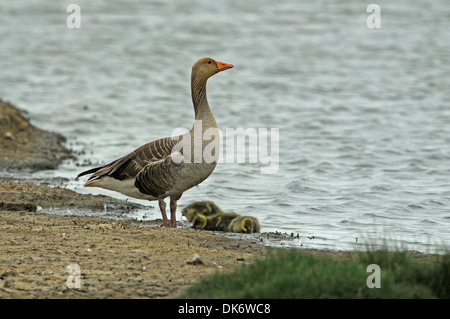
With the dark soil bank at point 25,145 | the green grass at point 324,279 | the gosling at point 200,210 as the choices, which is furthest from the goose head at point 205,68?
the dark soil bank at point 25,145

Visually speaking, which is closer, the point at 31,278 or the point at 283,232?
the point at 31,278

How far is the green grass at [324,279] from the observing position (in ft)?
19.4

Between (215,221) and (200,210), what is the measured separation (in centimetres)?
57

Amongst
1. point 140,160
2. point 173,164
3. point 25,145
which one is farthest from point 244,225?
point 25,145

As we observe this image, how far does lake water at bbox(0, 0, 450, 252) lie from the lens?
40.2ft

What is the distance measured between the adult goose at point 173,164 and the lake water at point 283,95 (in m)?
1.91

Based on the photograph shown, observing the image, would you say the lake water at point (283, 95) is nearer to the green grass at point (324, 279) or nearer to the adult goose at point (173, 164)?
the green grass at point (324, 279)

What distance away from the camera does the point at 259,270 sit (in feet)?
20.6

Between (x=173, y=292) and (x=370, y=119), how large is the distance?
14983 millimetres

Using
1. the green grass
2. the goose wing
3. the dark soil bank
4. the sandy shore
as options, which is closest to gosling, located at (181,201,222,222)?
the sandy shore

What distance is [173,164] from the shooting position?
369 inches

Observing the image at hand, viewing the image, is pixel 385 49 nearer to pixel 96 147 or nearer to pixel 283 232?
pixel 96 147

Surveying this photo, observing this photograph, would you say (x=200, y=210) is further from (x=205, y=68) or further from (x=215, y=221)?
(x=205, y=68)

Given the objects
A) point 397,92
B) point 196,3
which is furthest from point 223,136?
point 196,3
